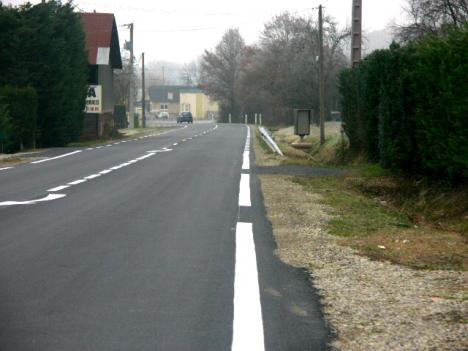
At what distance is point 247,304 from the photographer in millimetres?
5969

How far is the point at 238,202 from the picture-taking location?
12938 mm

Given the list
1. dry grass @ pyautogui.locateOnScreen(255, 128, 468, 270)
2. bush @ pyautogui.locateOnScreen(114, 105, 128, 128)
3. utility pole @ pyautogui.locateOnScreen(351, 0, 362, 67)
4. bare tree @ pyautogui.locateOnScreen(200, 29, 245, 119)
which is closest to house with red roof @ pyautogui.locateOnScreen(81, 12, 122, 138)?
bush @ pyautogui.locateOnScreen(114, 105, 128, 128)

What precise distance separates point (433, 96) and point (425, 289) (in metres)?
7.78

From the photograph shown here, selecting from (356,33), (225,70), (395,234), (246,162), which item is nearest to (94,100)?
(356,33)

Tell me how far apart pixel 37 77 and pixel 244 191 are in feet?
72.2

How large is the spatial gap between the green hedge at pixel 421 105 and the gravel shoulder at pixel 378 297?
382cm

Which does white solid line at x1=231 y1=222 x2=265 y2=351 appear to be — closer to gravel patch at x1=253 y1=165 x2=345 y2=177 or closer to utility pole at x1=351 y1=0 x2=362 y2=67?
gravel patch at x1=253 y1=165 x2=345 y2=177

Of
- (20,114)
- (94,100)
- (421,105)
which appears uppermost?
(94,100)

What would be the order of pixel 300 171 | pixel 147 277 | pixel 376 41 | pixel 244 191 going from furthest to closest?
pixel 376 41 < pixel 300 171 < pixel 244 191 < pixel 147 277

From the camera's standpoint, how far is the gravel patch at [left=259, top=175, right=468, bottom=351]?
16.7ft

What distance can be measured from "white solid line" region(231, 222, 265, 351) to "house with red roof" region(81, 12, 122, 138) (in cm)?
3799

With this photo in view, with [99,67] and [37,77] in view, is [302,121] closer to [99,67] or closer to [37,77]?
[37,77]

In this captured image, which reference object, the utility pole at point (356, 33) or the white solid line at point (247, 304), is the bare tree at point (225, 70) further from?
the white solid line at point (247, 304)

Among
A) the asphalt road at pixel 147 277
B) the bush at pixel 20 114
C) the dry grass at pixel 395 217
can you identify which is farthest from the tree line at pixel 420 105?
the bush at pixel 20 114
